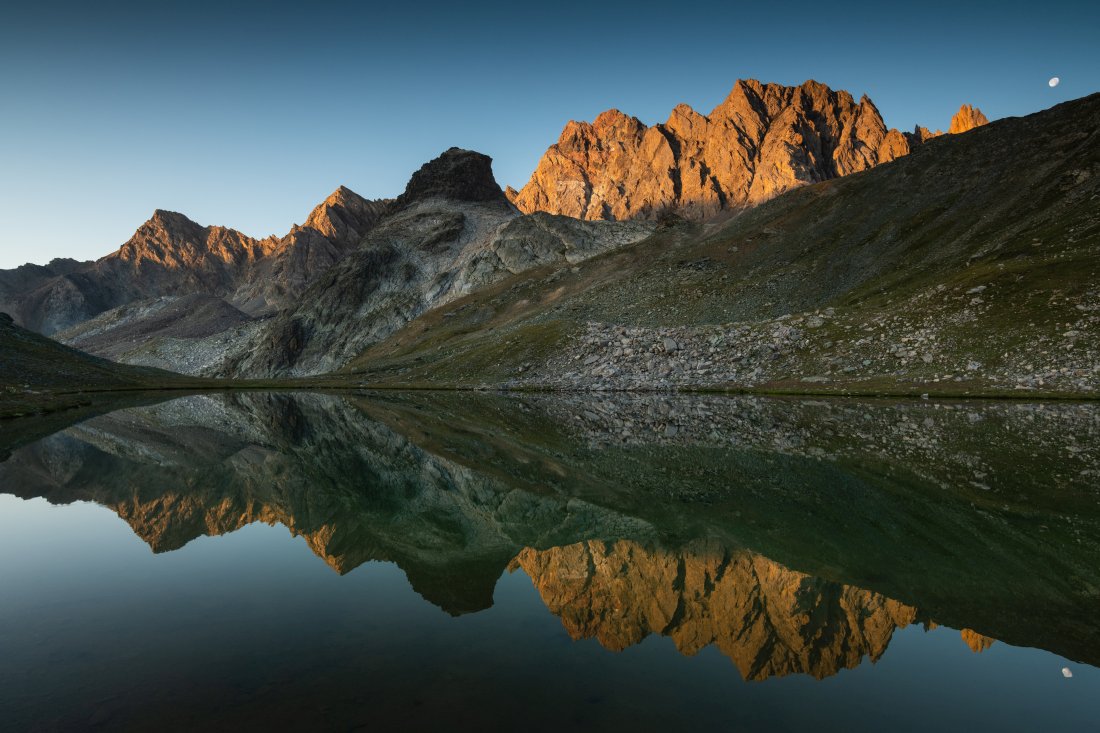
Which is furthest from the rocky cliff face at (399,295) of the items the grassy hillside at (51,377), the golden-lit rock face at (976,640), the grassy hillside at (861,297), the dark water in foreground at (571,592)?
the golden-lit rock face at (976,640)

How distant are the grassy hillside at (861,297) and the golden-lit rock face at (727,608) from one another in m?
51.4

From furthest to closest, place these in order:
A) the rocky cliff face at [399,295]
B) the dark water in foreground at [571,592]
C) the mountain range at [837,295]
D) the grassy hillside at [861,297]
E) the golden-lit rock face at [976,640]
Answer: the rocky cliff face at [399,295] → the mountain range at [837,295] → the grassy hillside at [861,297] → the golden-lit rock face at [976,640] → the dark water in foreground at [571,592]

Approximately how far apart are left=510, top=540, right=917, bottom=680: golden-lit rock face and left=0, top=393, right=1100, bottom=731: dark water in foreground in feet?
0.25

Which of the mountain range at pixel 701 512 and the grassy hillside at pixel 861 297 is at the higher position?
the grassy hillside at pixel 861 297

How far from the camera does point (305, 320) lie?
7761 inches

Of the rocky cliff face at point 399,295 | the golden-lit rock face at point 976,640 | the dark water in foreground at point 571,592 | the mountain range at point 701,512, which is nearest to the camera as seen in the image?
the dark water in foreground at point 571,592

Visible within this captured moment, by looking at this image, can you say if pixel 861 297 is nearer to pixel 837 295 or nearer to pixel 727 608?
pixel 837 295

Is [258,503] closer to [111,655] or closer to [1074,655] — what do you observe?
[111,655]

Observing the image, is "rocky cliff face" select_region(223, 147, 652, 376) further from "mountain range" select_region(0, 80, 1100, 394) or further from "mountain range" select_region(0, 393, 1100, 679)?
"mountain range" select_region(0, 393, 1100, 679)

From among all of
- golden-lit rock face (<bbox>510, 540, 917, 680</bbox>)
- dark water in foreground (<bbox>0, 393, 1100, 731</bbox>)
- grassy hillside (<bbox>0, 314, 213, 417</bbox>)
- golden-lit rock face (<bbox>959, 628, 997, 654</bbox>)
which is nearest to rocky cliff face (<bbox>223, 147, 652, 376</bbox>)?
grassy hillside (<bbox>0, 314, 213, 417</bbox>)

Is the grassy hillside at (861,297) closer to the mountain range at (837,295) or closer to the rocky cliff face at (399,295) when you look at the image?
the mountain range at (837,295)

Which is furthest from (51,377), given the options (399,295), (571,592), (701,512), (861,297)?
(861,297)

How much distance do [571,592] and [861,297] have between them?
84469 millimetres

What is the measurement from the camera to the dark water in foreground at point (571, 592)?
9664 millimetres
